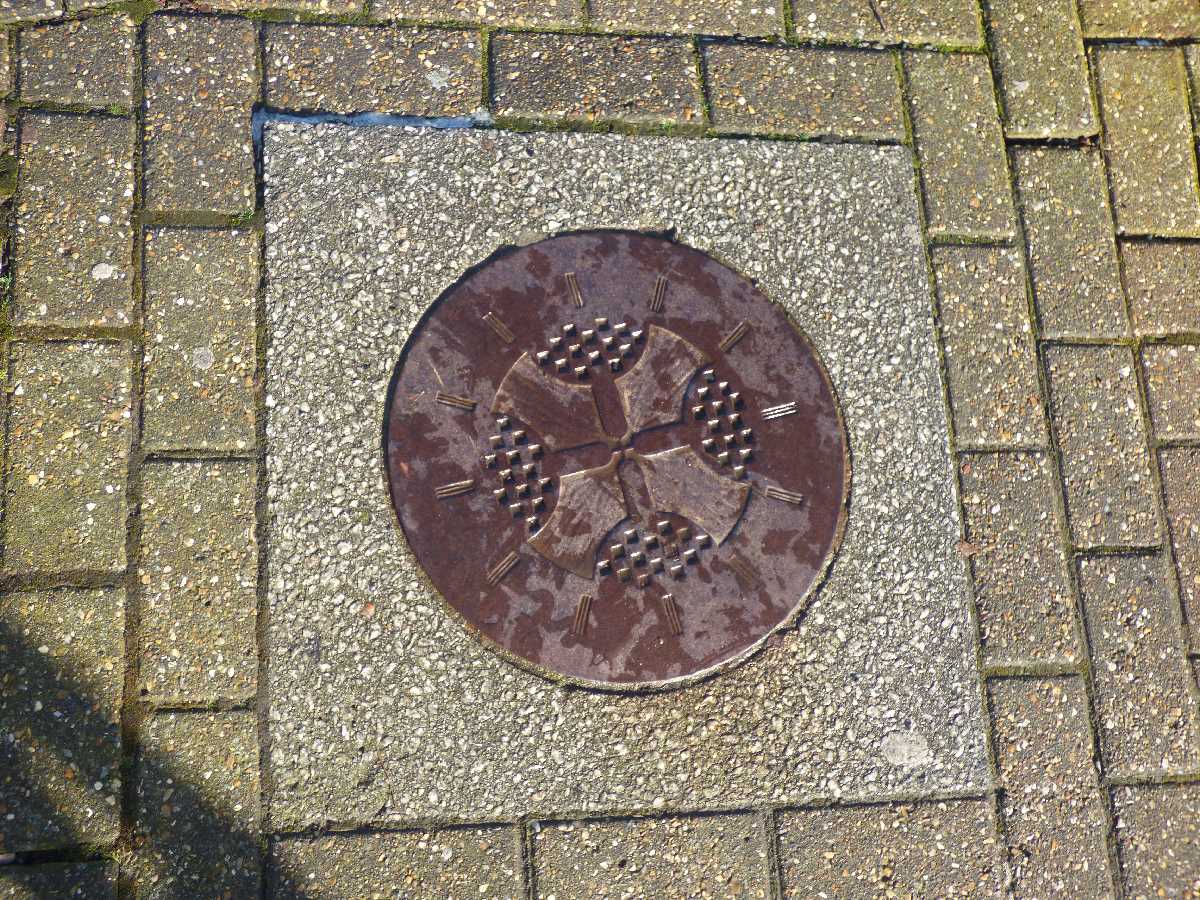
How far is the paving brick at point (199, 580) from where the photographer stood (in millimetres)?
2266

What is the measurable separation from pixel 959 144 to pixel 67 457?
9.13 feet

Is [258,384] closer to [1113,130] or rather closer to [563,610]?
[563,610]

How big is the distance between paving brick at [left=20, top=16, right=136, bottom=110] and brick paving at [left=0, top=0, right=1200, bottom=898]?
0.01m

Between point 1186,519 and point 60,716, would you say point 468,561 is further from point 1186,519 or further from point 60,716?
point 1186,519

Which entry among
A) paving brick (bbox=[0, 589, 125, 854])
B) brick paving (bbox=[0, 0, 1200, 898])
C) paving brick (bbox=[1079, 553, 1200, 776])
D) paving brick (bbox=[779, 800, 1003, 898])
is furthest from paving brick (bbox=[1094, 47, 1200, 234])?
paving brick (bbox=[0, 589, 125, 854])

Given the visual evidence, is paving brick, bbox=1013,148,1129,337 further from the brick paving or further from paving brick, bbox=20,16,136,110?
paving brick, bbox=20,16,136,110

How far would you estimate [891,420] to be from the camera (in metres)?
2.63

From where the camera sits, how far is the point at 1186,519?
270 cm

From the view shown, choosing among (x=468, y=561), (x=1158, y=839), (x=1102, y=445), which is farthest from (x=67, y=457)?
(x=1158, y=839)

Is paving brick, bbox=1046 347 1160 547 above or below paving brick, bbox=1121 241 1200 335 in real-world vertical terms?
below

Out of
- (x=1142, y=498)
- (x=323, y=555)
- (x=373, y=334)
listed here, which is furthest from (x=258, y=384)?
(x=1142, y=498)

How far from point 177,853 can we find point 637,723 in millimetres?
1168

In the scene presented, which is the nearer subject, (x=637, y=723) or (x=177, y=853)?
(x=177, y=853)

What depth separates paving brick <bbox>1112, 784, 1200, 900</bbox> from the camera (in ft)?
8.09
